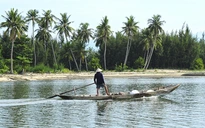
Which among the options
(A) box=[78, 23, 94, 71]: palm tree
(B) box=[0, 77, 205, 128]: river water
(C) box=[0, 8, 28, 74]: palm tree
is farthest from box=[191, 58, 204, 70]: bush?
(B) box=[0, 77, 205, 128]: river water

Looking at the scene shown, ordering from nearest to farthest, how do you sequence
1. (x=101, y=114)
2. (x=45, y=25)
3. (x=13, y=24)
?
(x=101, y=114), (x=13, y=24), (x=45, y=25)

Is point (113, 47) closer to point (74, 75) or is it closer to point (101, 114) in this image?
point (74, 75)

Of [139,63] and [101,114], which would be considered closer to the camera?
[101,114]

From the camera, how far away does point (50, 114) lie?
21.1 metres

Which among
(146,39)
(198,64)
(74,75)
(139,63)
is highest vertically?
(146,39)

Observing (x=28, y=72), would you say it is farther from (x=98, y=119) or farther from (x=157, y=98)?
(x=98, y=119)

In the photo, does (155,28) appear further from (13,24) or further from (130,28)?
(13,24)

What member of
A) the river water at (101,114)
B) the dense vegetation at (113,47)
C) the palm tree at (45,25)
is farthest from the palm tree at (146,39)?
the river water at (101,114)

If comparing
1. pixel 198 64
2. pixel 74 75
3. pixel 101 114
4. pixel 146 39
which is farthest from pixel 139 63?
pixel 101 114

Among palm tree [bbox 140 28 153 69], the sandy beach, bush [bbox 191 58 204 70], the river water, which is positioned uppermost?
palm tree [bbox 140 28 153 69]

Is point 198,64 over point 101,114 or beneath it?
over

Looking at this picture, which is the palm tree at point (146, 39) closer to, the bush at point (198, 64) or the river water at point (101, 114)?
the bush at point (198, 64)

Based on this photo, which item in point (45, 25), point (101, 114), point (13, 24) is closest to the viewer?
point (101, 114)

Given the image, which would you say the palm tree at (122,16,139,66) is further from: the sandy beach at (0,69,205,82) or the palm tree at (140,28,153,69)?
the sandy beach at (0,69,205,82)
